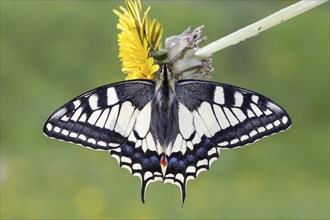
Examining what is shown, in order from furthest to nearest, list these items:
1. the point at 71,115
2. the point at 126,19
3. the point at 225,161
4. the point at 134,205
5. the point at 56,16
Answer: the point at 56,16, the point at 225,161, the point at 134,205, the point at 71,115, the point at 126,19

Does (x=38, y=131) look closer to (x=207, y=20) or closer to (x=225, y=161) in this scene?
(x=225, y=161)

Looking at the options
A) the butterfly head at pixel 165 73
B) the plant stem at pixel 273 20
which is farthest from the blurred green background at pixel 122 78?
the plant stem at pixel 273 20

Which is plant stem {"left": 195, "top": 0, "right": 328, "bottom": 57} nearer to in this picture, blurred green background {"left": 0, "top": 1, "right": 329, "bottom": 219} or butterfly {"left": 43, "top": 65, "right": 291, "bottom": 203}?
butterfly {"left": 43, "top": 65, "right": 291, "bottom": 203}

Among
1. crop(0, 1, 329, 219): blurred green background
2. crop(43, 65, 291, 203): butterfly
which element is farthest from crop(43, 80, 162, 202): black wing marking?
crop(0, 1, 329, 219): blurred green background

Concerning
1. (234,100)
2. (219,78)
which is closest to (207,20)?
(219,78)

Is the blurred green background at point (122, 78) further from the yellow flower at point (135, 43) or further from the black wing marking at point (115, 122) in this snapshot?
the yellow flower at point (135, 43)

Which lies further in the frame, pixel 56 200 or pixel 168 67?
pixel 56 200

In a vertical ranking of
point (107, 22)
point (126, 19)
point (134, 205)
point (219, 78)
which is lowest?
point (134, 205)

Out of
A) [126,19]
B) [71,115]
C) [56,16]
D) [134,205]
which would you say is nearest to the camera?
[126,19]
